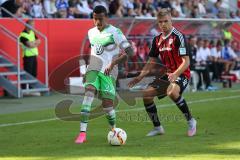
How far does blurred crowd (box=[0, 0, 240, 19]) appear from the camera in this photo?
2655 centimetres

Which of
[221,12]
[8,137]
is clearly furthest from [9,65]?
[221,12]

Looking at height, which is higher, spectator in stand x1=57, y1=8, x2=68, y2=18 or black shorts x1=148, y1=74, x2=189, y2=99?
spectator in stand x1=57, y1=8, x2=68, y2=18

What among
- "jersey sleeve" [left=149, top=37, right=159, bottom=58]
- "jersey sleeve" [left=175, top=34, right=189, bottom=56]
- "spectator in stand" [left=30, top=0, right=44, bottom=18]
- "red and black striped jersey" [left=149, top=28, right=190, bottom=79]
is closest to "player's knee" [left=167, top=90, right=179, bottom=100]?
"red and black striped jersey" [left=149, top=28, right=190, bottom=79]

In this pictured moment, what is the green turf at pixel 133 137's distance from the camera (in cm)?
1050

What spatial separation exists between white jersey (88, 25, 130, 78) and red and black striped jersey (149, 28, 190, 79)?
769 mm

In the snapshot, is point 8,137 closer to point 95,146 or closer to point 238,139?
point 95,146

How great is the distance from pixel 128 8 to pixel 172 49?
18412 millimetres

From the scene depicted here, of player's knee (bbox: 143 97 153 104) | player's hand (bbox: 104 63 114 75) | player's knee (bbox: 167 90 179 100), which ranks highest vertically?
player's hand (bbox: 104 63 114 75)

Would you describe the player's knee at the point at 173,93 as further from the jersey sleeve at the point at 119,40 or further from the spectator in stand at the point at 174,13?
the spectator in stand at the point at 174,13

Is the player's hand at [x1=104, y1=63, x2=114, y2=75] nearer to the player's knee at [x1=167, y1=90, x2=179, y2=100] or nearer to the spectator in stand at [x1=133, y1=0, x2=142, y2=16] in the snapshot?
the player's knee at [x1=167, y1=90, x2=179, y2=100]

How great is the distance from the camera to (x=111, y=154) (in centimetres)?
1051

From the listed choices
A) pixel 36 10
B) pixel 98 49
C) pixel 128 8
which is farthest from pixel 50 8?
pixel 98 49

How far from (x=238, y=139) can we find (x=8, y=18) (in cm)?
1441

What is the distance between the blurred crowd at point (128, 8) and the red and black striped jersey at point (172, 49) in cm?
1340
